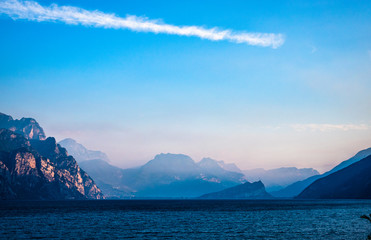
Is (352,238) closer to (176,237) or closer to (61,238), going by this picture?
(176,237)

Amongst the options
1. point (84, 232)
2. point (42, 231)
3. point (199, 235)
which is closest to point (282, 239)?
point (199, 235)

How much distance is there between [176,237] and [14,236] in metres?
44.9

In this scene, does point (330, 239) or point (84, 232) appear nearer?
point (330, 239)

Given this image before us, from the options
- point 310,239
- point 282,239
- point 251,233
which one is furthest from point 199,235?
point 310,239

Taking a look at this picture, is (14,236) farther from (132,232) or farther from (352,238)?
(352,238)

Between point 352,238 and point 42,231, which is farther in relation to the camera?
point 42,231

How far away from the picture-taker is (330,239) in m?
88.8

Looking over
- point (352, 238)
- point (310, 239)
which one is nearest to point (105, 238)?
point (310, 239)

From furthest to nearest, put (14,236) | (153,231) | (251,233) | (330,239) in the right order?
(153,231) < (251,233) < (14,236) < (330,239)

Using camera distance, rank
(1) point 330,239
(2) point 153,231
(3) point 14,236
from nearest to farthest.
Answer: (1) point 330,239 → (3) point 14,236 → (2) point 153,231

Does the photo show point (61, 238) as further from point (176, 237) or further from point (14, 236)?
point (176, 237)

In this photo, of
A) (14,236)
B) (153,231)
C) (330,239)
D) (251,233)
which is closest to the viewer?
(330,239)

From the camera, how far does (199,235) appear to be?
3868 inches

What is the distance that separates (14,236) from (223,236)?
58024 mm
